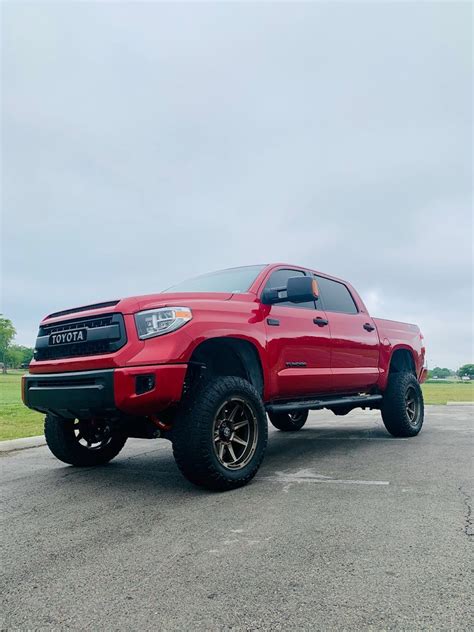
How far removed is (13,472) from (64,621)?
11.1 ft

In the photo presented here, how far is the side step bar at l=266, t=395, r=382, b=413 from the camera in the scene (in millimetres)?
4871

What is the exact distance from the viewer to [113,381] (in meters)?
3.70

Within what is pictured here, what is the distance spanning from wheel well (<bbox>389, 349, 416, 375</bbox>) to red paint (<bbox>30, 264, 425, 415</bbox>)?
28 cm

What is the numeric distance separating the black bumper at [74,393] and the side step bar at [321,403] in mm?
1652

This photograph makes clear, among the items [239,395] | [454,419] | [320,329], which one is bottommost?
[454,419]

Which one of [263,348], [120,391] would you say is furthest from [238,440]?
[120,391]

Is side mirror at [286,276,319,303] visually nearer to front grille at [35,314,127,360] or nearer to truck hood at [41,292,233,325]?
truck hood at [41,292,233,325]

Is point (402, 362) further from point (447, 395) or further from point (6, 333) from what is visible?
point (6, 333)

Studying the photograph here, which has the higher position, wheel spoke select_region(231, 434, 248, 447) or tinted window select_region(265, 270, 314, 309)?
tinted window select_region(265, 270, 314, 309)

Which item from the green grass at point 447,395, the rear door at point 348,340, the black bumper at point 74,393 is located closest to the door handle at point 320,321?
the rear door at point 348,340

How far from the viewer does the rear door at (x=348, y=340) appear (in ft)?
19.4

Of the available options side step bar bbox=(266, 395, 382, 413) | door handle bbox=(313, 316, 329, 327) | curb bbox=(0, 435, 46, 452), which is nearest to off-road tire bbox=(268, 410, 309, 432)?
side step bar bbox=(266, 395, 382, 413)

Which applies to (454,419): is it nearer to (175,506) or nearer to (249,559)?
(175,506)

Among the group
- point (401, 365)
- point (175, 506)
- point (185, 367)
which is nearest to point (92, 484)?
point (175, 506)
